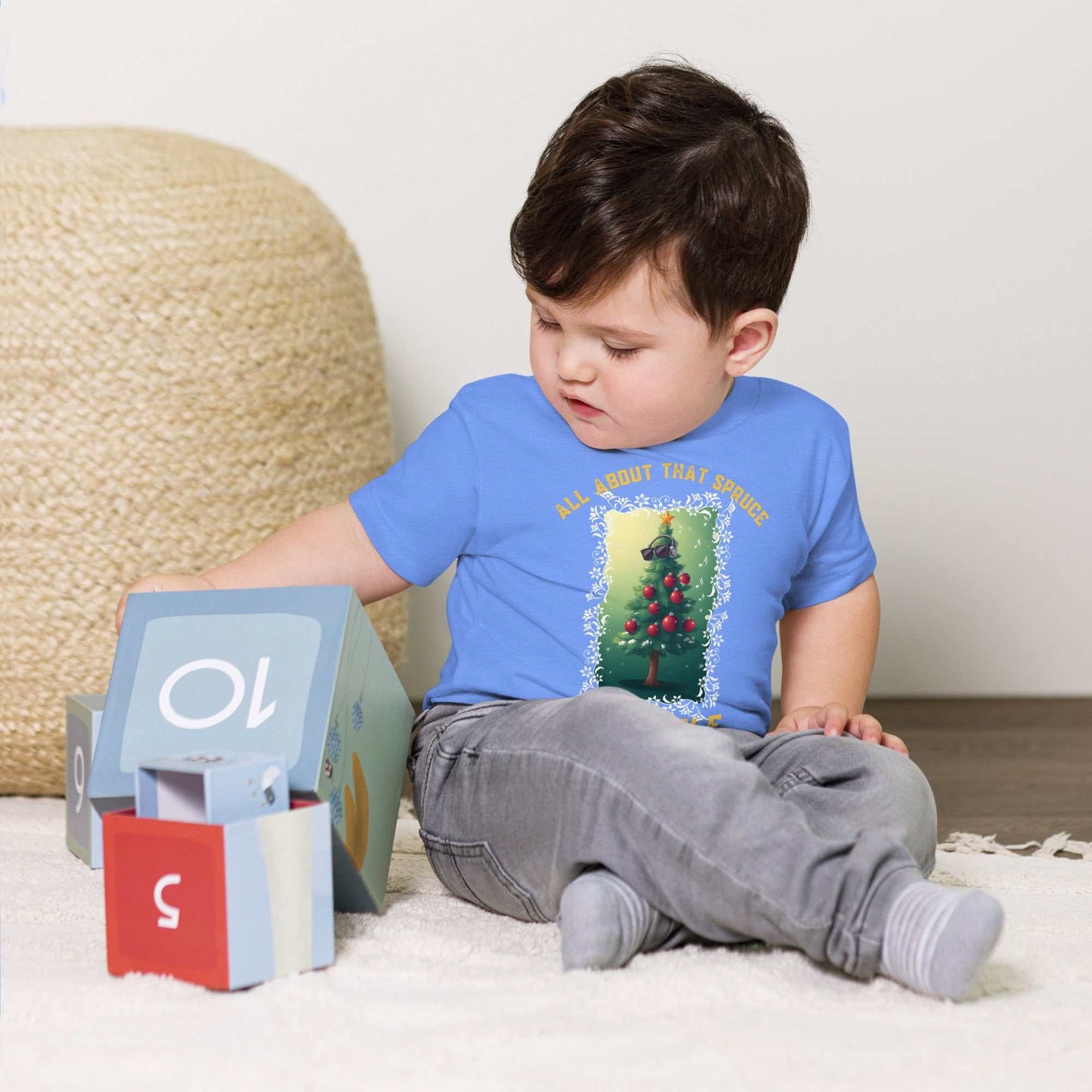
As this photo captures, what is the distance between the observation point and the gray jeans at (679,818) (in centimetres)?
74

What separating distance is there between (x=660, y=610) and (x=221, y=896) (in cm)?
40

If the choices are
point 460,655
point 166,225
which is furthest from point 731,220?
point 166,225

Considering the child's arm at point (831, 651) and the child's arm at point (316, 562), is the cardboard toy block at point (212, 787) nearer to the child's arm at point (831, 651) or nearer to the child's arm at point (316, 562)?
the child's arm at point (316, 562)

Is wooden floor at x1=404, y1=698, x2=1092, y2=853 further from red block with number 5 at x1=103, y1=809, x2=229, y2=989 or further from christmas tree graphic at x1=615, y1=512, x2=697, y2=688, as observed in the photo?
red block with number 5 at x1=103, y1=809, x2=229, y2=989

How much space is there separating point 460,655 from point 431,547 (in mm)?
84

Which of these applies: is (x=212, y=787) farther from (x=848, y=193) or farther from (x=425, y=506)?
(x=848, y=193)

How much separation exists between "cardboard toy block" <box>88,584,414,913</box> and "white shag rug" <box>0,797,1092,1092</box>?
93 millimetres

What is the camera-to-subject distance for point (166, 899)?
74 cm

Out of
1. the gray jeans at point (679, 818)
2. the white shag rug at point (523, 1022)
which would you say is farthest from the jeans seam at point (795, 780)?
the white shag rug at point (523, 1022)

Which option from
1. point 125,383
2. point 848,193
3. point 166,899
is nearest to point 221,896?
point 166,899

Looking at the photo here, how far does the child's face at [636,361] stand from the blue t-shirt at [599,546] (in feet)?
0.11

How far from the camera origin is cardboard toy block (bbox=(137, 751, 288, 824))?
28.8 inches

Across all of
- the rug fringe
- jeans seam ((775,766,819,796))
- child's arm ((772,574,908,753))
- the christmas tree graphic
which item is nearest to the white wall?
the rug fringe

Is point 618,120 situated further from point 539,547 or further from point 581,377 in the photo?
point 539,547
